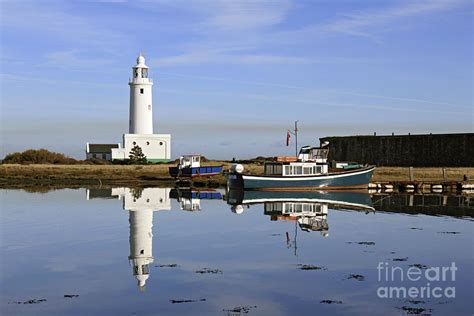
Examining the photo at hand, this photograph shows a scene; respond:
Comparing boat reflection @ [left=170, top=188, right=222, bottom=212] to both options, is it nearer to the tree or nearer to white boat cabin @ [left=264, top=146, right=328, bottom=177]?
white boat cabin @ [left=264, top=146, right=328, bottom=177]

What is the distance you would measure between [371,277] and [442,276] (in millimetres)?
1686

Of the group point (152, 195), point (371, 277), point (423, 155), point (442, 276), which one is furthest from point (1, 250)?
point (423, 155)

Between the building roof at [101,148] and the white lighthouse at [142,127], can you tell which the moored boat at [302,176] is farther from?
the building roof at [101,148]

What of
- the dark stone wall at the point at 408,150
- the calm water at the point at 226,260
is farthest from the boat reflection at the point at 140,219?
the dark stone wall at the point at 408,150

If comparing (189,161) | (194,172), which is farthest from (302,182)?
(189,161)

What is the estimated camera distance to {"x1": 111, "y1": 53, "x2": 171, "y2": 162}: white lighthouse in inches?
2783

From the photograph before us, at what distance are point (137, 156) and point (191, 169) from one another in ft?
44.4

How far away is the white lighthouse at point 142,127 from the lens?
70.7 m

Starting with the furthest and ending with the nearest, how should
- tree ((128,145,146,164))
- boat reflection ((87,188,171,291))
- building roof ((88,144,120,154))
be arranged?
building roof ((88,144,120,154)), tree ((128,145,146,164)), boat reflection ((87,188,171,291))

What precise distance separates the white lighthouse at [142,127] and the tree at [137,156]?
455mm

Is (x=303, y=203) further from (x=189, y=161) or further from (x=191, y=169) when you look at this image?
(x=189, y=161)

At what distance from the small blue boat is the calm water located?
2468 cm

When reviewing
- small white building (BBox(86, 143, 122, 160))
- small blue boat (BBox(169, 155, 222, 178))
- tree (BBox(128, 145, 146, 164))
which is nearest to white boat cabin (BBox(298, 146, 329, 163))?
small blue boat (BBox(169, 155, 222, 178))

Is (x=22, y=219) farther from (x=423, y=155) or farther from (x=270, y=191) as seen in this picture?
(x=423, y=155)
